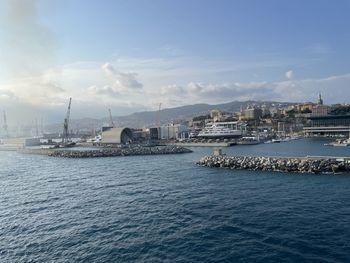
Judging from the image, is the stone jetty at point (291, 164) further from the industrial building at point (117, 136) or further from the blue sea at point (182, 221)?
the industrial building at point (117, 136)

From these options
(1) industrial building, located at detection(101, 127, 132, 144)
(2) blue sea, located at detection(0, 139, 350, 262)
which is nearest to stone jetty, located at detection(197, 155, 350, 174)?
(2) blue sea, located at detection(0, 139, 350, 262)

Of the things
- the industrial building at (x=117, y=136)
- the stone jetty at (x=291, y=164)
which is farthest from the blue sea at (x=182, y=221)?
the industrial building at (x=117, y=136)

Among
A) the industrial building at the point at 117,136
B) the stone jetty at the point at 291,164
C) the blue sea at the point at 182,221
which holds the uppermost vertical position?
the industrial building at the point at 117,136

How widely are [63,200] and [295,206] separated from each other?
11.4 meters

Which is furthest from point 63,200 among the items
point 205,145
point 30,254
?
point 205,145

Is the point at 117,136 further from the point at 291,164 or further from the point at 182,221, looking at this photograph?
the point at 182,221

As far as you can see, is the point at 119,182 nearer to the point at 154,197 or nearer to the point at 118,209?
the point at 154,197

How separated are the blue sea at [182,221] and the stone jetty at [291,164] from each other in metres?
2.17

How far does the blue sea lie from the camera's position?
438 inches

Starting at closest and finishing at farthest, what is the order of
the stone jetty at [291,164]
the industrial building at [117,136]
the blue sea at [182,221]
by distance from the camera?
1. the blue sea at [182,221]
2. the stone jetty at [291,164]
3. the industrial building at [117,136]

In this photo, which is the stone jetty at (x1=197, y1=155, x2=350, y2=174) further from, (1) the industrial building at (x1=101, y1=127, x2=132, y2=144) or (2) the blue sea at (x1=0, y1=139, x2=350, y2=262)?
(1) the industrial building at (x1=101, y1=127, x2=132, y2=144)

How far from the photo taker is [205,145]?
2643 inches

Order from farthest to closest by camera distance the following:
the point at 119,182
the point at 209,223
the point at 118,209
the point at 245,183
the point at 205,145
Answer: the point at 205,145 → the point at 119,182 → the point at 245,183 → the point at 118,209 → the point at 209,223

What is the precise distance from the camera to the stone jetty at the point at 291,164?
25484mm
